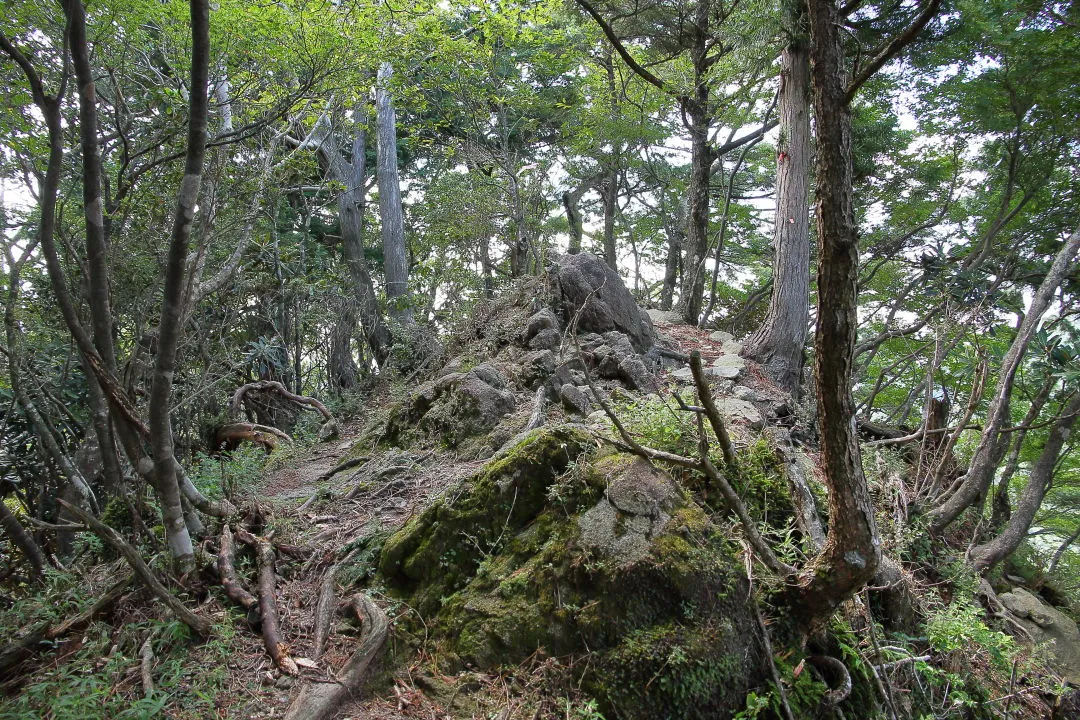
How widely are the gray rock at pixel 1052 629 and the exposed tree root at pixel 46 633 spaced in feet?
21.8

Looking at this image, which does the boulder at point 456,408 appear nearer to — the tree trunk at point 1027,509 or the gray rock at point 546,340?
the gray rock at point 546,340

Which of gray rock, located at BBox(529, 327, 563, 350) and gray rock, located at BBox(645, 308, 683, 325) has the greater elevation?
gray rock, located at BBox(645, 308, 683, 325)

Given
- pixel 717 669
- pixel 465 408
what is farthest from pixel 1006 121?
pixel 717 669

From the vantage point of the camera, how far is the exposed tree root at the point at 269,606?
114 inches

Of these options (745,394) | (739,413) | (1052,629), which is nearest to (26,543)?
(739,413)

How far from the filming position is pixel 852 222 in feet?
8.31

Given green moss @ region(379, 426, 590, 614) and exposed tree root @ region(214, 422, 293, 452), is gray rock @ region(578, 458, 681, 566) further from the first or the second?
exposed tree root @ region(214, 422, 293, 452)

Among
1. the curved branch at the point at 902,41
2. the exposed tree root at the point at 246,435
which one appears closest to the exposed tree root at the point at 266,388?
the exposed tree root at the point at 246,435

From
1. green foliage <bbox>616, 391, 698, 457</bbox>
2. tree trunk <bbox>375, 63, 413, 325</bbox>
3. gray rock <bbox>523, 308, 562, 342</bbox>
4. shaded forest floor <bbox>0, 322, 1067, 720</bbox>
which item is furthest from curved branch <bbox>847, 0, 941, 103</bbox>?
tree trunk <bbox>375, 63, 413, 325</bbox>

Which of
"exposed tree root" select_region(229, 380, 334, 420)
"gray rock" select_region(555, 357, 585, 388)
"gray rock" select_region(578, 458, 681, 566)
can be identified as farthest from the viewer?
"exposed tree root" select_region(229, 380, 334, 420)

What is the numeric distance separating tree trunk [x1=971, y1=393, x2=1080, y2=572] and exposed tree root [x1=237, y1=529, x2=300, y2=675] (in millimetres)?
5676

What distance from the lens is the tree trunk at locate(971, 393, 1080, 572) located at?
214 inches

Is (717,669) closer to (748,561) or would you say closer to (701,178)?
(748,561)

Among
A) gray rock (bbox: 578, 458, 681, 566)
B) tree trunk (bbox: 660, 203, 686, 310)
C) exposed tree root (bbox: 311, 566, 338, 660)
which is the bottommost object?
exposed tree root (bbox: 311, 566, 338, 660)
